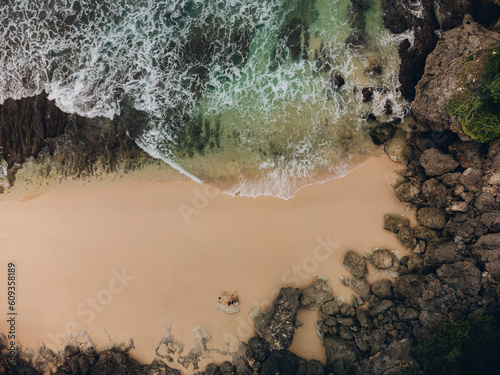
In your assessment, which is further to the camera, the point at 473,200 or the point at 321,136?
the point at 321,136

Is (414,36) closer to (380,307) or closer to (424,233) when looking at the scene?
(424,233)

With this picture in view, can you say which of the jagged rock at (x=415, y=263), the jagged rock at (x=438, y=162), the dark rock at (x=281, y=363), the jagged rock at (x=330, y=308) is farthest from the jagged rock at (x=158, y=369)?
the jagged rock at (x=438, y=162)

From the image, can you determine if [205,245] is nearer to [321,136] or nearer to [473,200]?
[321,136]

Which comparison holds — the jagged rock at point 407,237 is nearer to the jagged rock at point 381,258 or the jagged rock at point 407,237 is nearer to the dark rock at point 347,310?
the jagged rock at point 381,258

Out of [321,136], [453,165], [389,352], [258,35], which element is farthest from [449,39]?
[389,352]

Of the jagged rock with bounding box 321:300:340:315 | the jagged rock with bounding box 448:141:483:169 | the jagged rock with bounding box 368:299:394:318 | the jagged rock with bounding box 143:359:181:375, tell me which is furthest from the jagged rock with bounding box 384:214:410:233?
the jagged rock with bounding box 143:359:181:375

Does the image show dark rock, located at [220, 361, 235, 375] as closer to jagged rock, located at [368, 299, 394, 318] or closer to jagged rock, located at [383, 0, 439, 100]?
jagged rock, located at [368, 299, 394, 318]

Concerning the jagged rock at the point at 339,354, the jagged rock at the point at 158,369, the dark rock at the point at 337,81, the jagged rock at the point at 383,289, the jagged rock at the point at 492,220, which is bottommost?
the jagged rock at the point at 158,369
